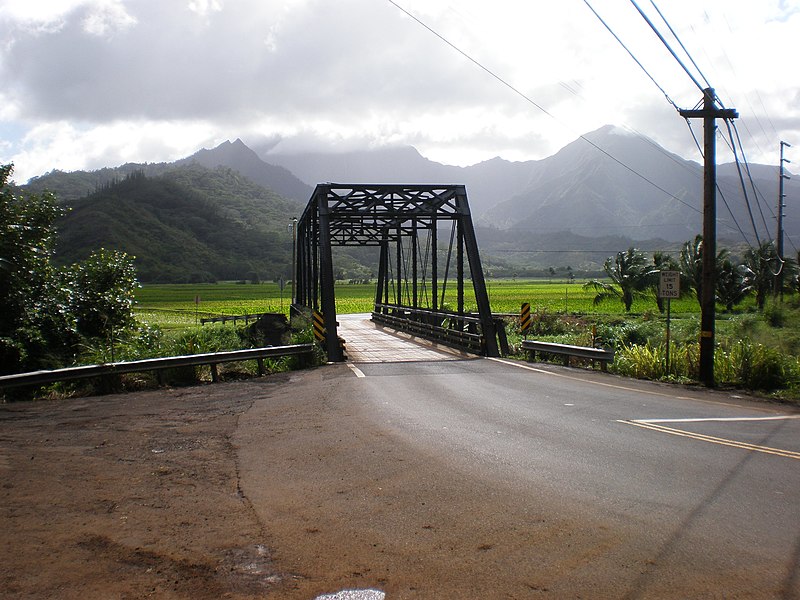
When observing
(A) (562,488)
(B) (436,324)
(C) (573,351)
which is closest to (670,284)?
(C) (573,351)

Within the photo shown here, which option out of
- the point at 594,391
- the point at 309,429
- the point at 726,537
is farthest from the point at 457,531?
the point at 594,391

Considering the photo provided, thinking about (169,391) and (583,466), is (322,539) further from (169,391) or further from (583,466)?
(169,391)

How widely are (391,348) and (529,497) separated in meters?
16.2

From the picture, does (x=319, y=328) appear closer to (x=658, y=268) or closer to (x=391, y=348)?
(x=391, y=348)

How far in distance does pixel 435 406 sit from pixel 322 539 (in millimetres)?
6034

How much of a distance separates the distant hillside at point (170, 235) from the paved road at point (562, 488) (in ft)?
258

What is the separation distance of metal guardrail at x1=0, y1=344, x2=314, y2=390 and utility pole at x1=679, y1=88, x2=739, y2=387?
9.43m

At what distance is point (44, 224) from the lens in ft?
57.4

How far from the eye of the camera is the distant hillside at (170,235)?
96.0 meters

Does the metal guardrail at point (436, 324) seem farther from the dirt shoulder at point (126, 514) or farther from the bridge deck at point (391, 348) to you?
the dirt shoulder at point (126, 514)

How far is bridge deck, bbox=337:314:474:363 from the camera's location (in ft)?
62.0

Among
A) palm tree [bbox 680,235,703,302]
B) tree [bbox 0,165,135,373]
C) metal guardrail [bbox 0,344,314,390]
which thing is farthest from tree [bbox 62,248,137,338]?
palm tree [bbox 680,235,703,302]

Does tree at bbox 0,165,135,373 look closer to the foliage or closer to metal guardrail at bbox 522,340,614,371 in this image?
metal guardrail at bbox 522,340,614,371

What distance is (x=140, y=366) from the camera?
13266 mm
